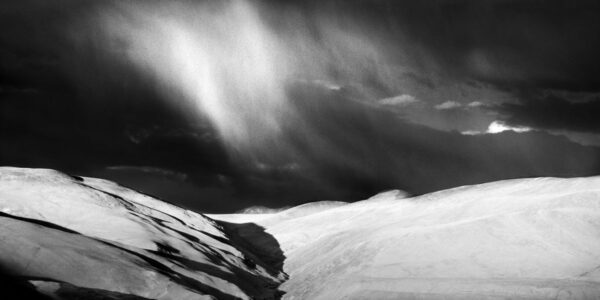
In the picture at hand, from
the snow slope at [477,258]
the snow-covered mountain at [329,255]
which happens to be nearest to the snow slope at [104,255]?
the snow-covered mountain at [329,255]

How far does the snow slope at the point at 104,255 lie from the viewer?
72.3 m

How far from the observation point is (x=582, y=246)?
130250 mm

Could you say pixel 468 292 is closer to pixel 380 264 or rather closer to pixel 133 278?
pixel 380 264

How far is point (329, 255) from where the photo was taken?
6112 inches

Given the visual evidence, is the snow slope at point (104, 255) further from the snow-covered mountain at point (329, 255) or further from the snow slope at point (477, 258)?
the snow slope at point (477, 258)

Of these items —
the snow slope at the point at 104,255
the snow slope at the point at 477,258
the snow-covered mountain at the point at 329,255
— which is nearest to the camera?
the snow slope at the point at 104,255

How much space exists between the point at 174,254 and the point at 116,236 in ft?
45.3

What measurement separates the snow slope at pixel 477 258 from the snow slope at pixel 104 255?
55.9ft

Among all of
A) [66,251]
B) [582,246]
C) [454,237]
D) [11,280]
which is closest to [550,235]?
[582,246]

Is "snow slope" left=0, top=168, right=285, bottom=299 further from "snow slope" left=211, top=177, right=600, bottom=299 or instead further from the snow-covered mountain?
"snow slope" left=211, top=177, right=600, bottom=299

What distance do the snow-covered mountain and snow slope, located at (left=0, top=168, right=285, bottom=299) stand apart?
265 millimetres

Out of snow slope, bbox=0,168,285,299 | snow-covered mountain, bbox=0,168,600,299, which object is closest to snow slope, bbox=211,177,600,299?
snow-covered mountain, bbox=0,168,600,299

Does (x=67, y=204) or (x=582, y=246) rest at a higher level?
(x=67, y=204)

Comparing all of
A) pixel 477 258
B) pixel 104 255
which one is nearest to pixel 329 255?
pixel 477 258
